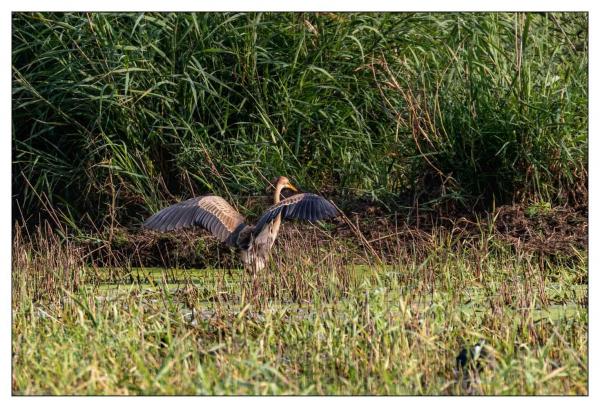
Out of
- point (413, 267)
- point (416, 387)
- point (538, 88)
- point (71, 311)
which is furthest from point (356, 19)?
point (416, 387)

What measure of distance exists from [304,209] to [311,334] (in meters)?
1.70

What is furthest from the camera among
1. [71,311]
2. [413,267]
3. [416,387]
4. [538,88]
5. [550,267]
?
[538,88]

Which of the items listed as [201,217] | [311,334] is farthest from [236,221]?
[311,334]

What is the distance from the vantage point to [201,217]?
697 cm

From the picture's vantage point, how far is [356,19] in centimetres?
862

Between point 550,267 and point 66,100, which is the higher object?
point 66,100

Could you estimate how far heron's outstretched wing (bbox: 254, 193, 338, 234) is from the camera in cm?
660

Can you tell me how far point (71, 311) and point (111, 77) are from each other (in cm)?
303

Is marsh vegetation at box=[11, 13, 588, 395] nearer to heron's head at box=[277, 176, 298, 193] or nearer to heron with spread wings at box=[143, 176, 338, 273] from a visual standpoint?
heron with spread wings at box=[143, 176, 338, 273]

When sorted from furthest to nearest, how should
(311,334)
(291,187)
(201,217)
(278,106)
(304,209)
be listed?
(278,106) → (291,187) → (201,217) → (304,209) → (311,334)

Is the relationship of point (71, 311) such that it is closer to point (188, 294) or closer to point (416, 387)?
point (188, 294)

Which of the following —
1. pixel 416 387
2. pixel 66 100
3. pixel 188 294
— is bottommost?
pixel 416 387

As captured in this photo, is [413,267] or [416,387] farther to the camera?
[413,267]

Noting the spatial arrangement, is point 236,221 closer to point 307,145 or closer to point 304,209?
point 304,209
